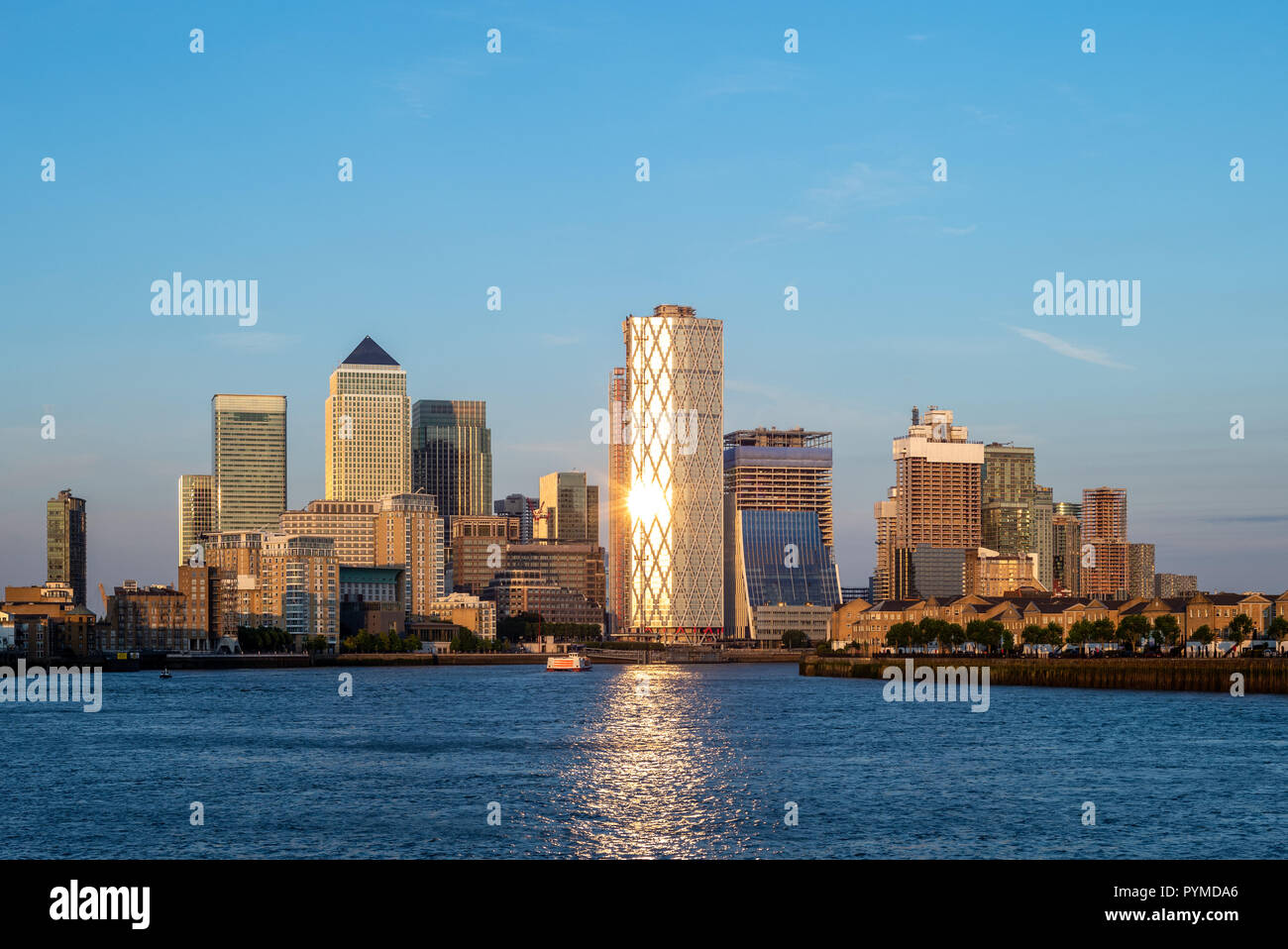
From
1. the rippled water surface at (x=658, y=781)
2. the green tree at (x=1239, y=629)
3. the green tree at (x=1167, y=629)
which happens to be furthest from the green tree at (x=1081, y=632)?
the rippled water surface at (x=658, y=781)

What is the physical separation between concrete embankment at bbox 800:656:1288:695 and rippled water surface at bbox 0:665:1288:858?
16857mm

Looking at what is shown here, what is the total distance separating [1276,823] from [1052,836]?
27.4ft

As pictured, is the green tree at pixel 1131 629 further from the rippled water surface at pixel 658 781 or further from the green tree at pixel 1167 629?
the rippled water surface at pixel 658 781

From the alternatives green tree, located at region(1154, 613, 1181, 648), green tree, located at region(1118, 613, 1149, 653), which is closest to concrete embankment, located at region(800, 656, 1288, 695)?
green tree, located at region(1118, 613, 1149, 653)

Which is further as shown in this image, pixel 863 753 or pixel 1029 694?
pixel 1029 694

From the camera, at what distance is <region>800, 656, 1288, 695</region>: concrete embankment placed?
126625mm

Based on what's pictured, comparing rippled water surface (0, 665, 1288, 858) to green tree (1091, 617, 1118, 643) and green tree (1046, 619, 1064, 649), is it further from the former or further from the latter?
green tree (1046, 619, 1064, 649)

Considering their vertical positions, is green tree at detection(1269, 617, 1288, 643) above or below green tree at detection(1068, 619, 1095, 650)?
above

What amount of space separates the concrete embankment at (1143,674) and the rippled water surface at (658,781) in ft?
55.3

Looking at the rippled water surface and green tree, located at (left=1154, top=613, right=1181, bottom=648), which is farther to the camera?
green tree, located at (left=1154, top=613, right=1181, bottom=648)
